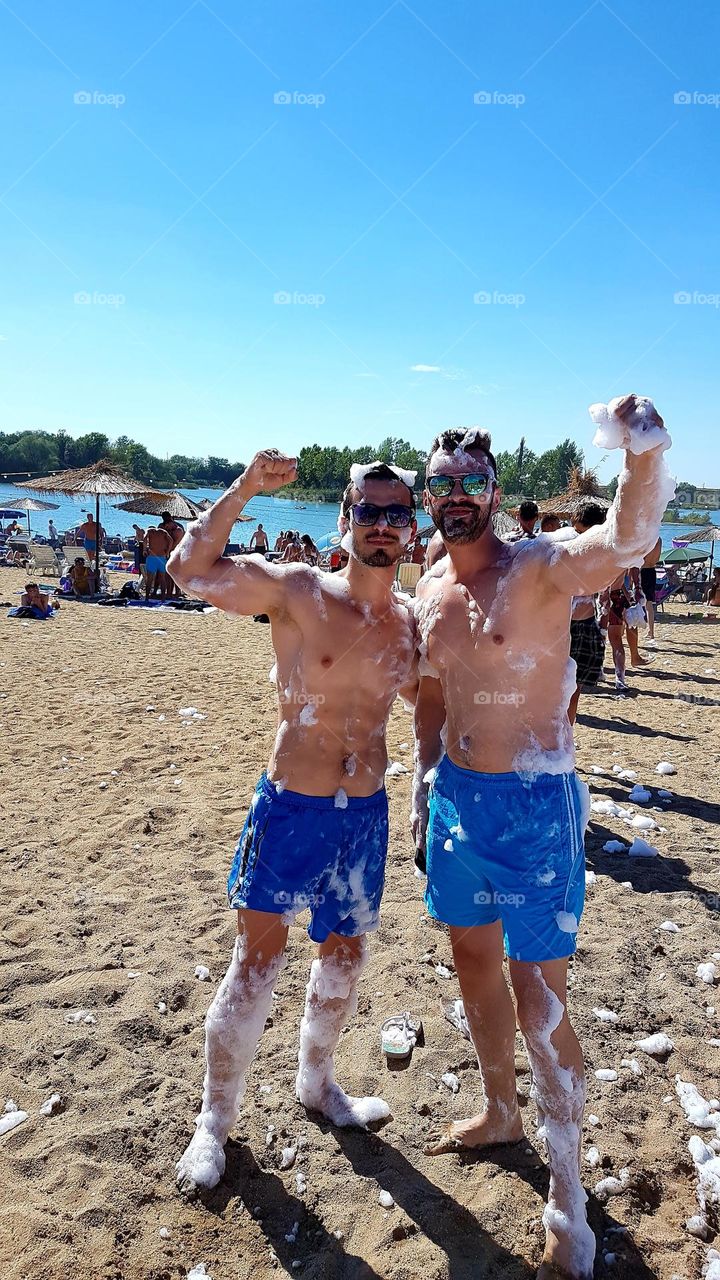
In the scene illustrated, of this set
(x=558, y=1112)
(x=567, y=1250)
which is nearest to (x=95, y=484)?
(x=558, y=1112)

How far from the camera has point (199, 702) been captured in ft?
27.0

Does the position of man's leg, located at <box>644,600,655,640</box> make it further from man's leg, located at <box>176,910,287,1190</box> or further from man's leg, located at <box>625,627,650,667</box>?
man's leg, located at <box>176,910,287,1190</box>

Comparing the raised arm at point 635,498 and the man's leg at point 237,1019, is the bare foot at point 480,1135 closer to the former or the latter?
the man's leg at point 237,1019

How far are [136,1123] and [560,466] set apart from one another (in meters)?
76.8

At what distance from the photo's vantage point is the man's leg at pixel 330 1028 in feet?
8.41

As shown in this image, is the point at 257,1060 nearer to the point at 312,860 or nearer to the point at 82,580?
the point at 312,860

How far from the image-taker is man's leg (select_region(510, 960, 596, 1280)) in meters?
2.12

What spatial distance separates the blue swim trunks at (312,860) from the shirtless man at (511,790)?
0.24 meters

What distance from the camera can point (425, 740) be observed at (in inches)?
106

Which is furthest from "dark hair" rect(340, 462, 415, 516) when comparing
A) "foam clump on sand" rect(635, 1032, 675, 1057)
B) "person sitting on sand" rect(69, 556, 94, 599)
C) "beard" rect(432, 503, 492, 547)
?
"person sitting on sand" rect(69, 556, 94, 599)

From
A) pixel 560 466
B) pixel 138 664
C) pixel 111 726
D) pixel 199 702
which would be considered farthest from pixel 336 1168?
pixel 560 466

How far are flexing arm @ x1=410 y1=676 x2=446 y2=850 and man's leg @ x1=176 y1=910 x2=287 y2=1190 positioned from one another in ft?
2.06

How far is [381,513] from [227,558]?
0.53m

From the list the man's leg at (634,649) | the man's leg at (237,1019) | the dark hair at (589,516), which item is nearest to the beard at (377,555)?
the man's leg at (237,1019)
